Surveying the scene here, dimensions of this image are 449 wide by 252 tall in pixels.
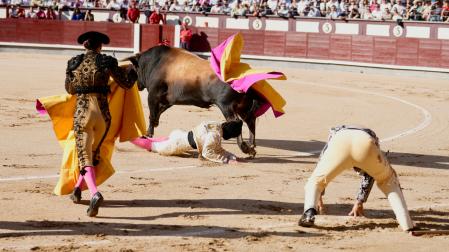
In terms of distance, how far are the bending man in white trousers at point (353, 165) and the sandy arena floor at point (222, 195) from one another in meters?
0.15

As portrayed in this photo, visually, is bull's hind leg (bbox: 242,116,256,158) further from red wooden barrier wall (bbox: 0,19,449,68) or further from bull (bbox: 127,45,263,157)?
red wooden barrier wall (bbox: 0,19,449,68)

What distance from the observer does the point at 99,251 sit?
16.3 feet

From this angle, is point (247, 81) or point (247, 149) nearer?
point (247, 81)

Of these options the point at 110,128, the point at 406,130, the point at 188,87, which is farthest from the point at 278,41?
the point at 110,128

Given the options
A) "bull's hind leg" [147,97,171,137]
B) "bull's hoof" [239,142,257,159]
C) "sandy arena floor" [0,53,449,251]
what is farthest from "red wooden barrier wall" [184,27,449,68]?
"bull's hoof" [239,142,257,159]

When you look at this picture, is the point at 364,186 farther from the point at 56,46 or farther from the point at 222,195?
the point at 56,46

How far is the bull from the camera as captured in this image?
9023 millimetres

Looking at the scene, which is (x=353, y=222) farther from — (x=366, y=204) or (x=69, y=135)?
(x=69, y=135)

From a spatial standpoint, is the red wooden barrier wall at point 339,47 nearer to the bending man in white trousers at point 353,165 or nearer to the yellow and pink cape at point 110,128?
the yellow and pink cape at point 110,128

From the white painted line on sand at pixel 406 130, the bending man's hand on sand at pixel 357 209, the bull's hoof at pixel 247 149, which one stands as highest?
the bending man's hand on sand at pixel 357 209

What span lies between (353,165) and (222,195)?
5.24 feet

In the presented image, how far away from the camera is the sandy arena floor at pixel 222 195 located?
5395mm

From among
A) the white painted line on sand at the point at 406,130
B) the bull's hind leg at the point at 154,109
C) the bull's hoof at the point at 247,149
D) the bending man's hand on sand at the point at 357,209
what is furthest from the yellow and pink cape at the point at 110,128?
the white painted line on sand at the point at 406,130

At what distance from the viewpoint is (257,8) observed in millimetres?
25516
